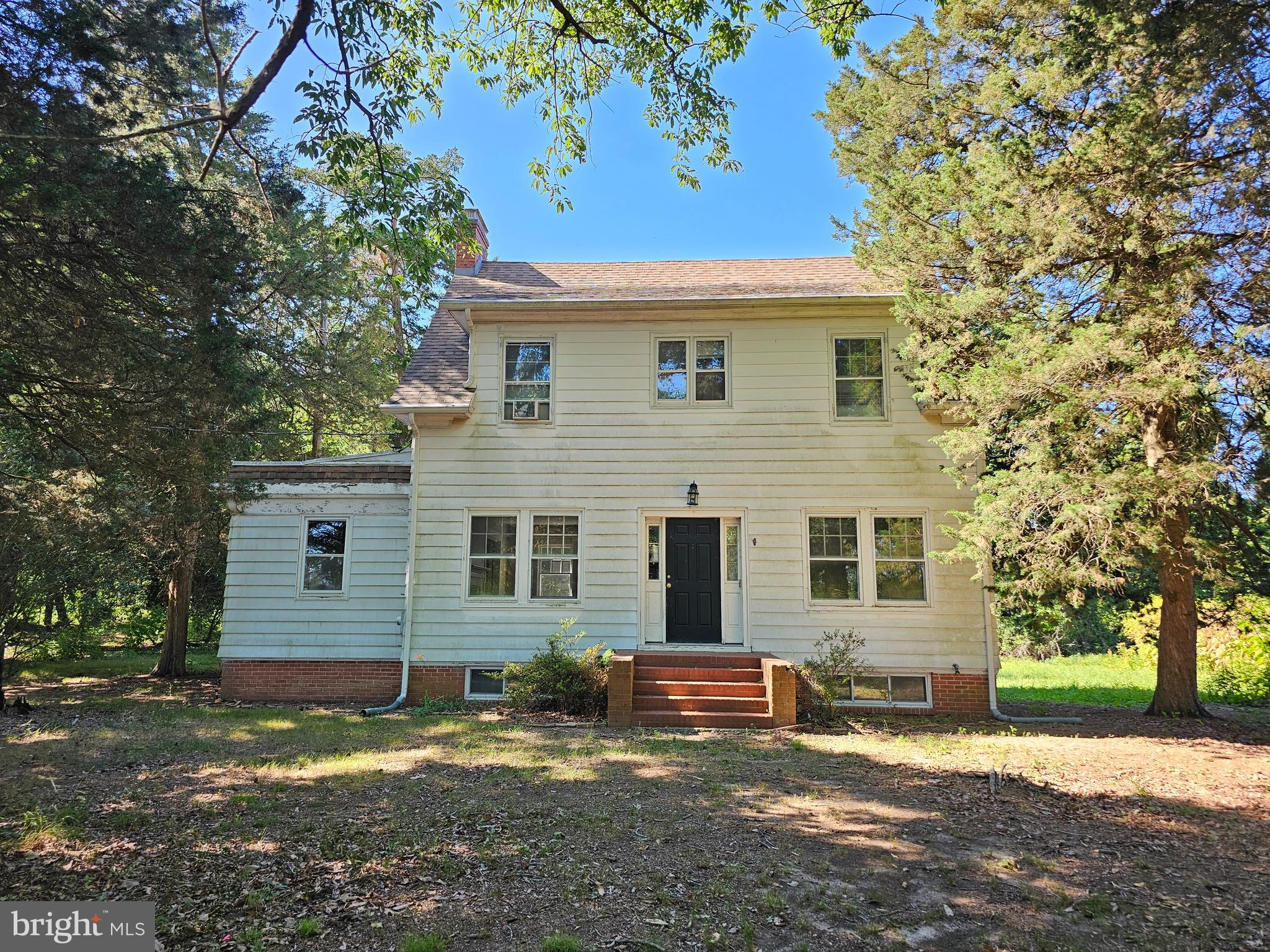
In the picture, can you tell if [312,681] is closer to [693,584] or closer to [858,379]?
[693,584]

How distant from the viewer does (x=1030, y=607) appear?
946cm

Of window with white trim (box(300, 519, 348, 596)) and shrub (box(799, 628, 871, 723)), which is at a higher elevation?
window with white trim (box(300, 519, 348, 596))

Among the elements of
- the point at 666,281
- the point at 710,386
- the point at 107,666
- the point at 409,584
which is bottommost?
the point at 107,666

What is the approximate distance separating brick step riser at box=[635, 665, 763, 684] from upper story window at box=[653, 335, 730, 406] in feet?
13.5

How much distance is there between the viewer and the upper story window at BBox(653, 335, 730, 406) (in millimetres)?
11477

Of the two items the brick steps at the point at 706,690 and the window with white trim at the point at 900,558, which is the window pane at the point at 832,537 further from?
the brick steps at the point at 706,690

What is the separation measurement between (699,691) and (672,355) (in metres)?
5.30

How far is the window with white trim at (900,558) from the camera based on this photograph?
1082 cm

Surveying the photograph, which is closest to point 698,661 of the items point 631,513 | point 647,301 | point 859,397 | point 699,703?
point 699,703

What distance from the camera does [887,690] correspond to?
10.6 metres

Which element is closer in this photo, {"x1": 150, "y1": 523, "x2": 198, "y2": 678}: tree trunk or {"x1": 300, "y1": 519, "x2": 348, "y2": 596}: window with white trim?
{"x1": 300, "y1": 519, "x2": 348, "y2": 596}: window with white trim

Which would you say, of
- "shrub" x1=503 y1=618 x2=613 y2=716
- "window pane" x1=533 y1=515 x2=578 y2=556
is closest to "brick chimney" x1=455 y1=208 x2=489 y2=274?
"window pane" x1=533 y1=515 x2=578 y2=556

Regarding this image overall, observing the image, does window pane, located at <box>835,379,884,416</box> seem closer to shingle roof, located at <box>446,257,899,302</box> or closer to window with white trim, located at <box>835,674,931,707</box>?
shingle roof, located at <box>446,257,899,302</box>
